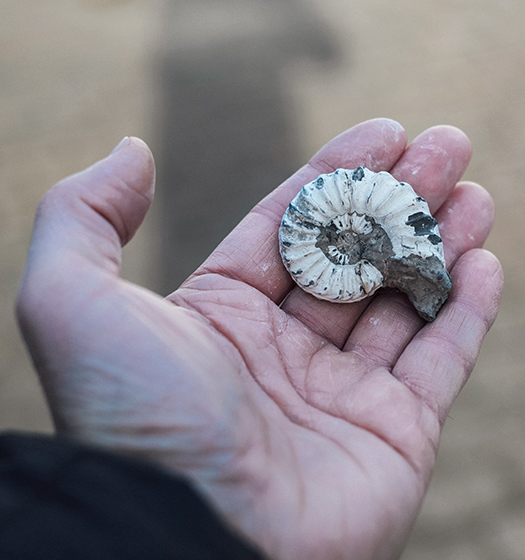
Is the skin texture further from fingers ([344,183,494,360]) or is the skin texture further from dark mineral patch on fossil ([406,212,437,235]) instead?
dark mineral patch on fossil ([406,212,437,235])

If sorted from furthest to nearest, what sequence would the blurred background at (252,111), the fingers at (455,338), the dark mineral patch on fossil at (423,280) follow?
the blurred background at (252,111), the dark mineral patch on fossil at (423,280), the fingers at (455,338)

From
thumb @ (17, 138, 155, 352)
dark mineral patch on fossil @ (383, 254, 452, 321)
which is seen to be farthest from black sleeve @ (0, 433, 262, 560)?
dark mineral patch on fossil @ (383, 254, 452, 321)

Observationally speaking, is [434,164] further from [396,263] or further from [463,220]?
[396,263]

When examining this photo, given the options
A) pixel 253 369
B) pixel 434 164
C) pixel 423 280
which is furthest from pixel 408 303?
pixel 253 369

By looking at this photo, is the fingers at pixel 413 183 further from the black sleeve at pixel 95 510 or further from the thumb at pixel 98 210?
the black sleeve at pixel 95 510

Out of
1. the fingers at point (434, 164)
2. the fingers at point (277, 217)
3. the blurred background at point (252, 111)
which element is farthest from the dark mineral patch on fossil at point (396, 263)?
the blurred background at point (252, 111)

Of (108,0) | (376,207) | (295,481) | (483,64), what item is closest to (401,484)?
(295,481)

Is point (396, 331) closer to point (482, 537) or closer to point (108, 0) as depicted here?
point (482, 537)
